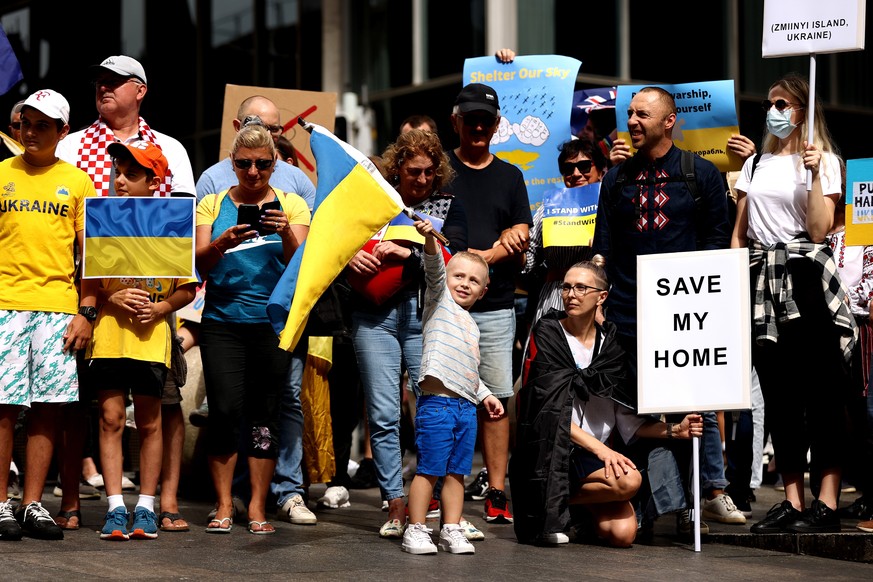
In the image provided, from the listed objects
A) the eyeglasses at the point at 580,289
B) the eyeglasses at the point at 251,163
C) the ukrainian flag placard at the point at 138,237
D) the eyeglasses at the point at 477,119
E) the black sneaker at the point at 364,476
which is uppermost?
the eyeglasses at the point at 477,119

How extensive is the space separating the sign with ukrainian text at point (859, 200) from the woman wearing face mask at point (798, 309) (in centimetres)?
9

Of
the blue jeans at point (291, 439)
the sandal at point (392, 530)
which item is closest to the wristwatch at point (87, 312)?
the blue jeans at point (291, 439)

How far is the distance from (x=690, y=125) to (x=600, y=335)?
1.76 m

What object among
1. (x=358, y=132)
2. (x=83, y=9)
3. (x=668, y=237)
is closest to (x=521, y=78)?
(x=668, y=237)

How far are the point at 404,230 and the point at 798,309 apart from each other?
2.09 metres

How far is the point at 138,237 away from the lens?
6.88 m

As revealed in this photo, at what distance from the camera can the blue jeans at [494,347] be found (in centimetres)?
794

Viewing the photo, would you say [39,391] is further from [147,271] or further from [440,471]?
[440,471]

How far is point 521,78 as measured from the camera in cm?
927

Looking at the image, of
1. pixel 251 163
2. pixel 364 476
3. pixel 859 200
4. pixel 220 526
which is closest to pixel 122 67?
pixel 251 163

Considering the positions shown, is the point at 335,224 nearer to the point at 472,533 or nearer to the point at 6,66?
the point at 472,533

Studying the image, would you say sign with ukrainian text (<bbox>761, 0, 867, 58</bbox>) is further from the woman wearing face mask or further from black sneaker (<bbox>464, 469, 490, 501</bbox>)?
black sneaker (<bbox>464, 469, 490, 501</bbox>)

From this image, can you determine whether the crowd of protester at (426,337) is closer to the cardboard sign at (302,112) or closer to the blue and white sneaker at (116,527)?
the blue and white sneaker at (116,527)

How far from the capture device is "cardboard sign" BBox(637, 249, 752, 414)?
6816 millimetres
